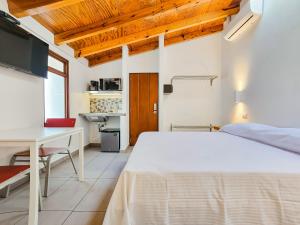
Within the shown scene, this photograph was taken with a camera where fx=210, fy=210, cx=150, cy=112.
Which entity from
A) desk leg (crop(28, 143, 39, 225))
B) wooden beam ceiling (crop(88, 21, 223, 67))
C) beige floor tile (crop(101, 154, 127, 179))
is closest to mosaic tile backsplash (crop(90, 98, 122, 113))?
wooden beam ceiling (crop(88, 21, 223, 67))

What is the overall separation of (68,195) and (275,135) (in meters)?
2.18

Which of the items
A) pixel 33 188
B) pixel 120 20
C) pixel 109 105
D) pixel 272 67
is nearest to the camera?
pixel 33 188

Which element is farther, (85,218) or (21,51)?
(21,51)

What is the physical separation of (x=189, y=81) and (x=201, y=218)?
14.5ft

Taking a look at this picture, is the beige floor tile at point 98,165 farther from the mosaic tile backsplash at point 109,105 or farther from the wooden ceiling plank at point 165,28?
the wooden ceiling plank at point 165,28

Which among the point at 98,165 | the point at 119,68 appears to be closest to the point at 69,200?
the point at 98,165

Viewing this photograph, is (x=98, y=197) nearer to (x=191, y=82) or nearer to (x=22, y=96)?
(x=22, y=96)

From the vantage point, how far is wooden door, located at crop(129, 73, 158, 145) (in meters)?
5.32

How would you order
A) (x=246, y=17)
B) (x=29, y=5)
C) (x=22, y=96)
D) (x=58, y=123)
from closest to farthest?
(x=29, y=5) → (x=22, y=96) → (x=58, y=123) → (x=246, y=17)

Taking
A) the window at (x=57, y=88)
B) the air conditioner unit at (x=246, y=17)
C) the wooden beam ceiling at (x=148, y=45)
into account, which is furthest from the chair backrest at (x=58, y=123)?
the air conditioner unit at (x=246, y=17)

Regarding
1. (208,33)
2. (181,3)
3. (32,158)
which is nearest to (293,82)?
(181,3)

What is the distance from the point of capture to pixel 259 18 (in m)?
3.22

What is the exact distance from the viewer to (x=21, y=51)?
2420 millimetres

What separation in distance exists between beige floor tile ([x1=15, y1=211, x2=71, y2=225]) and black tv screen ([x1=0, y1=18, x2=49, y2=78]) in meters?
1.50
